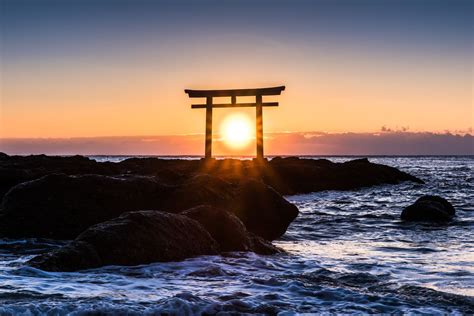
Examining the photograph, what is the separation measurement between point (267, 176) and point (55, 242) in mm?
14298

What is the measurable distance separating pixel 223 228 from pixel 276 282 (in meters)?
1.88

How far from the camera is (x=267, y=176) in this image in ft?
70.7

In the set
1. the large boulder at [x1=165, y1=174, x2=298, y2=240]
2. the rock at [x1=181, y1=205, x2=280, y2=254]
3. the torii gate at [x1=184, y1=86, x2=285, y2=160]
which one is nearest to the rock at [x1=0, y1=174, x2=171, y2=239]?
the large boulder at [x1=165, y1=174, x2=298, y2=240]

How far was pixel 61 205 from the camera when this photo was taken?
828 centimetres

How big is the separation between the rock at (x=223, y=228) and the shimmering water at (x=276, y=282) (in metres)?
0.26

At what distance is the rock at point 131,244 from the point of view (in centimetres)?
563

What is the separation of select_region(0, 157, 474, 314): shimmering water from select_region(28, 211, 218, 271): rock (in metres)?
0.16

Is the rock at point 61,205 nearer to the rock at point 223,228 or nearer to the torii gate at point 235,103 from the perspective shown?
the rock at point 223,228

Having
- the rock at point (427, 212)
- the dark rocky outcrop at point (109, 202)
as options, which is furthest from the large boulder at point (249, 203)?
the rock at point (427, 212)

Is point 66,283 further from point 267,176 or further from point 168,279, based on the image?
point 267,176

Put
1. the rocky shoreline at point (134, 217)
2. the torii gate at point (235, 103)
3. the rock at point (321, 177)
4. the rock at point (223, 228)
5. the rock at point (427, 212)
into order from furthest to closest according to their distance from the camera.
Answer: the torii gate at point (235, 103), the rock at point (321, 177), the rock at point (427, 212), the rock at point (223, 228), the rocky shoreline at point (134, 217)

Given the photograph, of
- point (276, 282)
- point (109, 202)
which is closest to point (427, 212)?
point (109, 202)

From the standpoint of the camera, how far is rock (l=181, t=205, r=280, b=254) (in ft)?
23.7

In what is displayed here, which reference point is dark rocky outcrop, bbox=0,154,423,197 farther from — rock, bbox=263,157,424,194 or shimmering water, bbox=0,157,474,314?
shimmering water, bbox=0,157,474,314
